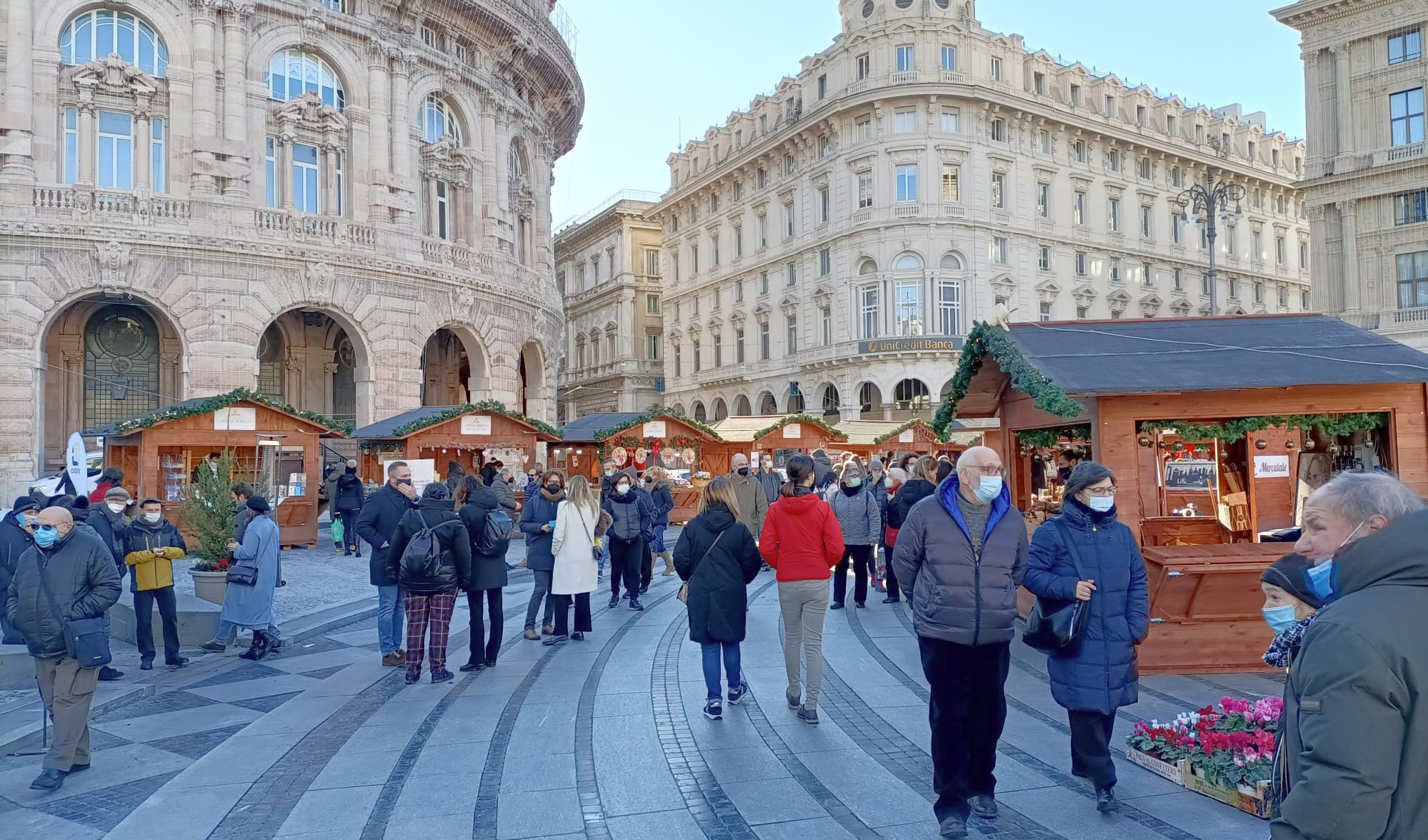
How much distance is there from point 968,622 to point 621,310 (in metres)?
57.3

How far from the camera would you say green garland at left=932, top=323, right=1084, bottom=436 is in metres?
8.16

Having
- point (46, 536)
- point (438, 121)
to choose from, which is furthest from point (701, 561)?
point (438, 121)

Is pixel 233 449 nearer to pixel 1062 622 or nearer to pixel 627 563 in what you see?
pixel 627 563

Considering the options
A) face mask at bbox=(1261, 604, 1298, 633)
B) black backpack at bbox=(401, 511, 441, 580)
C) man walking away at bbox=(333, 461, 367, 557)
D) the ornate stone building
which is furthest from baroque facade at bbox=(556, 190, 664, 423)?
face mask at bbox=(1261, 604, 1298, 633)

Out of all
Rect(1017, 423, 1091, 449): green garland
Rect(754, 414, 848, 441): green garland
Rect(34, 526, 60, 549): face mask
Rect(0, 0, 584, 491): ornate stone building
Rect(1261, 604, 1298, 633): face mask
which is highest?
Rect(0, 0, 584, 491): ornate stone building

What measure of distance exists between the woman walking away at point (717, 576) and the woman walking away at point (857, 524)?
459 centimetres

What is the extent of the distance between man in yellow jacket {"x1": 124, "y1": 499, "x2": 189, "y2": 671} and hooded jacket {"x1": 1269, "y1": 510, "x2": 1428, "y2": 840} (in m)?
9.67

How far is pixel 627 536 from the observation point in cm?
1205

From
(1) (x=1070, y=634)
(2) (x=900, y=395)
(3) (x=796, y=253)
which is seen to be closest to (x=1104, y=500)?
(1) (x=1070, y=634)

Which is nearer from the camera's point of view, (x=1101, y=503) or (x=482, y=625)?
(x=1101, y=503)

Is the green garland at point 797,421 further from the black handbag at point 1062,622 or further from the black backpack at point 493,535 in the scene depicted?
the black handbag at point 1062,622

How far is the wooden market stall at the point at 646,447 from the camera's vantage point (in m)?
25.2

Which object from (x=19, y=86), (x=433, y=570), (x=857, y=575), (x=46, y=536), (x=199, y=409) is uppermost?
(x=19, y=86)

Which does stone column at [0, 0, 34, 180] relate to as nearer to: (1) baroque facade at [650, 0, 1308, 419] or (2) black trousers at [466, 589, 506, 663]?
(2) black trousers at [466, 589, 506, 663]
